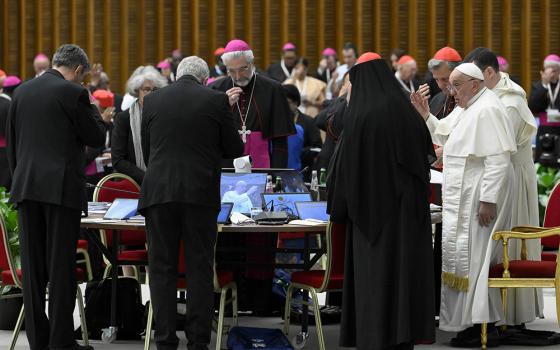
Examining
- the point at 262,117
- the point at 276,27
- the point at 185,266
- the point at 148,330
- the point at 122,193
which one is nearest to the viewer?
the point at 185,266

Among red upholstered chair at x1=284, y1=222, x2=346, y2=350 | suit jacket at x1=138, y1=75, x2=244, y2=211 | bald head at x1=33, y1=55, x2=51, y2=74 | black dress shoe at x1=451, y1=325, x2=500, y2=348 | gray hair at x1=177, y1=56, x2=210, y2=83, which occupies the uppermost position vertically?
bald head at x1=33, y1=55, x2=51, y2=74

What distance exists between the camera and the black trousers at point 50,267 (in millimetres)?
6789

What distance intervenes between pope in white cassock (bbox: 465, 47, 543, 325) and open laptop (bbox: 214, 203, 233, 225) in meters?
1.73

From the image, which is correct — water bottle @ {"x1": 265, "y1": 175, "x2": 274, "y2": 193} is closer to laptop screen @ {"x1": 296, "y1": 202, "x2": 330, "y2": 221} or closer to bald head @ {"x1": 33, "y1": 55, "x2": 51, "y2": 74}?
laptop screen @ {"x1": 296, "y1": 202, "x2": 330, "y2": 221}

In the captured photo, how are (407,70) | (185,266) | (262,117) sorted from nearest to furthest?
(185,266) → (262,117) → (407,70)

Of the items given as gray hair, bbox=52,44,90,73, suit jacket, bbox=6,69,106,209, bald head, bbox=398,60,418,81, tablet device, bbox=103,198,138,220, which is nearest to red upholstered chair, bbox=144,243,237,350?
tablet device, bbox=103,198,138,220

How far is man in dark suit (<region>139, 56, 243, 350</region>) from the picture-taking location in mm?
6645

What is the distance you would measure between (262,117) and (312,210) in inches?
70.4

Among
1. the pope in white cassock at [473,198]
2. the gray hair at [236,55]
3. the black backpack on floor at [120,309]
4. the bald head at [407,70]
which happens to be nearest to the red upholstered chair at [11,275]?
the black backpack on floor at [120,309]

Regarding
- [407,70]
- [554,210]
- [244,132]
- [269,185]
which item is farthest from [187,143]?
[407,70]

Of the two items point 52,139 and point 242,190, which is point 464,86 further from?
point 52,139

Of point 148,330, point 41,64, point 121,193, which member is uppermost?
point 41,64

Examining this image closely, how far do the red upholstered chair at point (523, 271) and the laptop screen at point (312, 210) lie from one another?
997mm

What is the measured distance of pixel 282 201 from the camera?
24.7 ft
